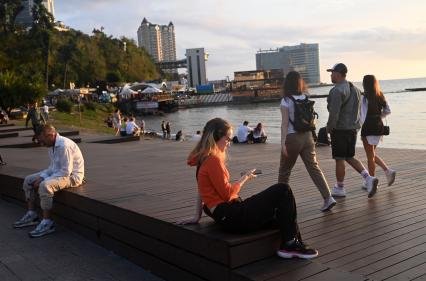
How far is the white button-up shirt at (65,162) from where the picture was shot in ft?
19.8

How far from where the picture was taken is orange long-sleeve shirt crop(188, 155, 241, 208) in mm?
3836

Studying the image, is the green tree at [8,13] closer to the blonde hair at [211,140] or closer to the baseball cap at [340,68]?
the baseball cap at [340,68]

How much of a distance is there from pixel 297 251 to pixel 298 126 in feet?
5.42

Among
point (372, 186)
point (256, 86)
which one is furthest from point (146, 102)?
point (372, 186)

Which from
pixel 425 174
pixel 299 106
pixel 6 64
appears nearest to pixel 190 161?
pixel 299 106

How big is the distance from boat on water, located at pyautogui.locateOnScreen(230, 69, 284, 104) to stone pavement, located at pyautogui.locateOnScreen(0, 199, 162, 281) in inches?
4304

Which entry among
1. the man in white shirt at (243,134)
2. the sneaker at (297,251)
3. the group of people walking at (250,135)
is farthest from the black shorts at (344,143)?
the man in white shirt at (243,134)

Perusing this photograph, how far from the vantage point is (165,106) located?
8825 centimetres

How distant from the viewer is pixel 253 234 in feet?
12.2

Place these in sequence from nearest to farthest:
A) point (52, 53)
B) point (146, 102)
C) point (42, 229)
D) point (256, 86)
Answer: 1. point (42, 229)
2. point (52, 53)
3. point (146, 102)
4. point (256, 86)

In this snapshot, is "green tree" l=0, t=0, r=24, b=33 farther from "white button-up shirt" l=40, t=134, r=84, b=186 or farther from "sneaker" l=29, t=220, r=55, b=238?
"sneaker" l=29, t=220, r=55, b=238

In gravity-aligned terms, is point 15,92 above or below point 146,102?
above

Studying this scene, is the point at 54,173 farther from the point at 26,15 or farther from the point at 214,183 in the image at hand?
the point at 26,15

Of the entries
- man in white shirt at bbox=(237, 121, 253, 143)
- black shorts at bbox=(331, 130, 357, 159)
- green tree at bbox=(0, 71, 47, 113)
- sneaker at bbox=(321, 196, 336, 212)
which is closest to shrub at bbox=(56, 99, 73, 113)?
green tree at bbox=(0, 71, 47, 113)
